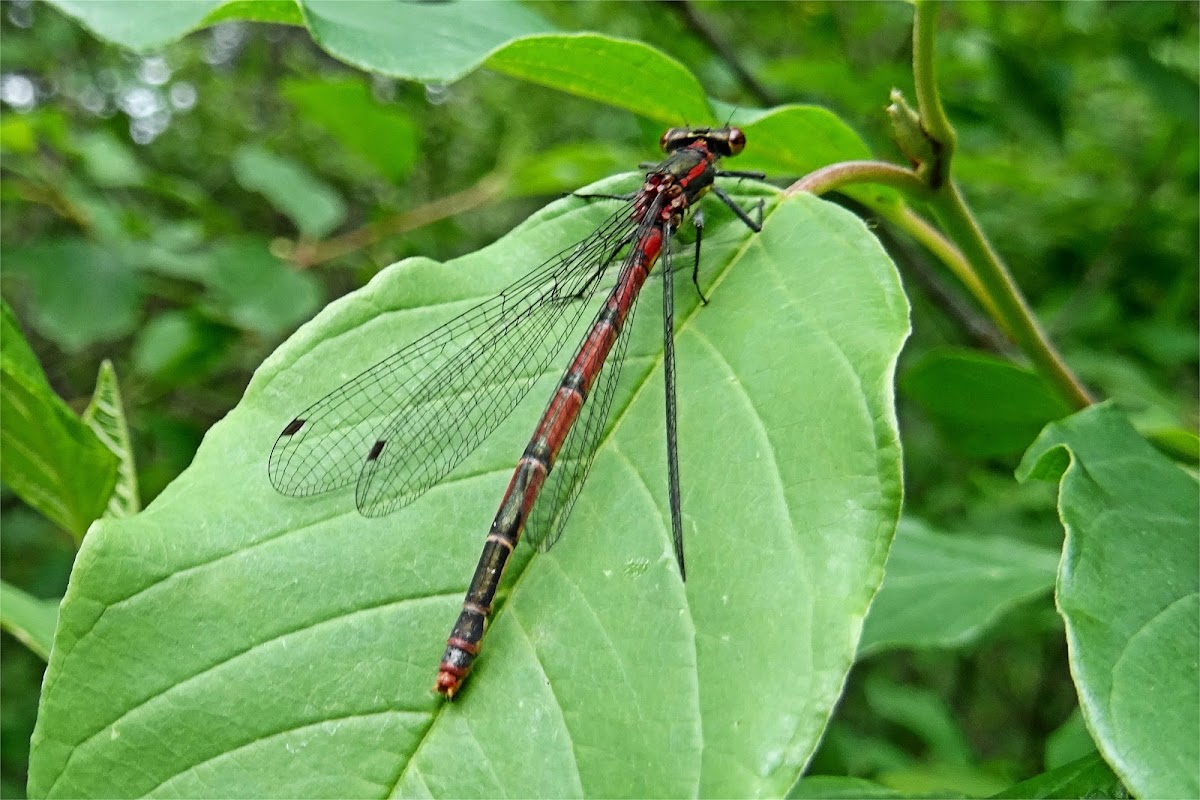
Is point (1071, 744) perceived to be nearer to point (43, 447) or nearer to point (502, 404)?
point (502, 404)

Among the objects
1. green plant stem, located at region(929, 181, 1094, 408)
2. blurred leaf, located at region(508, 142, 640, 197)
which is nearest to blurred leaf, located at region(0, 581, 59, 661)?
green plant stem, located at region(929, 181, 1094, 408)

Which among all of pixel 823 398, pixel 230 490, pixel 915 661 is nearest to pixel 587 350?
pixel 823 398

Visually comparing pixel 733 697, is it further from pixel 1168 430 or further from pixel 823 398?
pixel 1168 430

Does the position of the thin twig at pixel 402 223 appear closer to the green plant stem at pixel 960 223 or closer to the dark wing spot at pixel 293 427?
the green plant stem at pixel 960 223

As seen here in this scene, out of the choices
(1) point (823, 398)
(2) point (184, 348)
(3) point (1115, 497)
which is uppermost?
(1) point (823, 398)

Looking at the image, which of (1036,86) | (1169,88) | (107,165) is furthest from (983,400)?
(107,165)

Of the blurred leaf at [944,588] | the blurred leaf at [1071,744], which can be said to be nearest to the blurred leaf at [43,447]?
the blurred leaf at [944,588]
